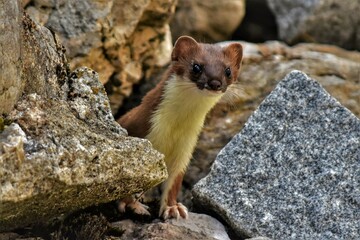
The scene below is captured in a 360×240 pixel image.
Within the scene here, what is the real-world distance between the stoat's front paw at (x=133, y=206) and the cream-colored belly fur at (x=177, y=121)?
349mm

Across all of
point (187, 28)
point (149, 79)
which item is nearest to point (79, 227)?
point (149, 79)

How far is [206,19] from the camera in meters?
8.45

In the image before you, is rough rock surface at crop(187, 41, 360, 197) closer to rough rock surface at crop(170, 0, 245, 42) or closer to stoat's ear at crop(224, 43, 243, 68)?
stoat's ear at crop(224, 43, 243, 68)

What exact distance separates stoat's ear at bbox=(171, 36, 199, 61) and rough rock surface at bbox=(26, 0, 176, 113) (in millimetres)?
802

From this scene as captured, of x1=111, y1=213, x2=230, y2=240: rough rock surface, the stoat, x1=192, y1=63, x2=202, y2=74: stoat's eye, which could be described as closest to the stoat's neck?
the stoat

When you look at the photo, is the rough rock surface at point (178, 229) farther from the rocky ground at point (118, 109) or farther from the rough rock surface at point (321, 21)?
the rough rock surface at point (321, 21)

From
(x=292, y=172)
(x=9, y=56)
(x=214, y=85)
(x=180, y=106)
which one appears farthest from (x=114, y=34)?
(x=9, y=56)

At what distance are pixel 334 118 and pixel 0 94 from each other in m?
2.57

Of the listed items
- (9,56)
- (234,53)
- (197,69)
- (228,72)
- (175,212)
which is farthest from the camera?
(234,53)

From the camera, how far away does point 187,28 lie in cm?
838

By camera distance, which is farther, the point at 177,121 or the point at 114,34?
the point at 114,34

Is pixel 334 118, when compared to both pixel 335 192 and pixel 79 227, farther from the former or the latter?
pixel 79 227

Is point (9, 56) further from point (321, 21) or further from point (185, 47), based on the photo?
point (321, 21)

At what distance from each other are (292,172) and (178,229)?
36.0 inches
